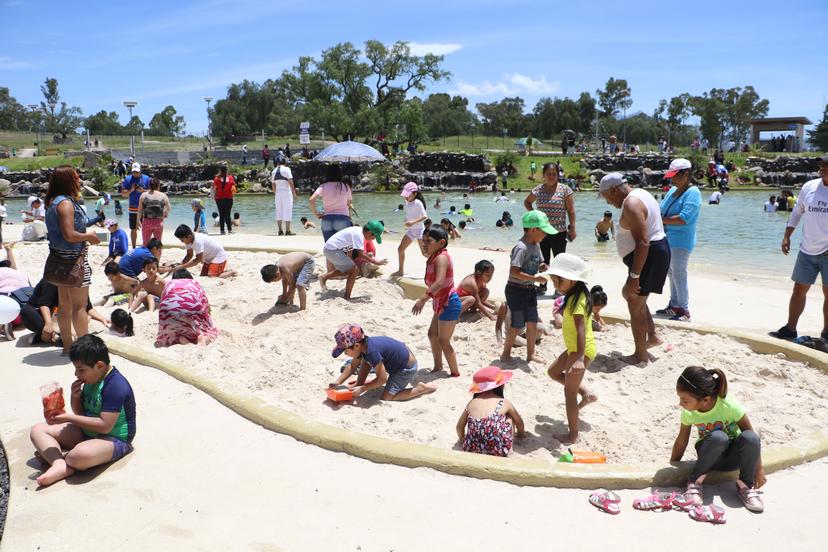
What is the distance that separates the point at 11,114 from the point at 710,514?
10780 cm

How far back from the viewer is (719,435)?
3.65 metres

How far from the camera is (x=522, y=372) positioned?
19.4ft

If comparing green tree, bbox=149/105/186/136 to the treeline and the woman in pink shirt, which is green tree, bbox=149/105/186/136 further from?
the woman in pink shirt

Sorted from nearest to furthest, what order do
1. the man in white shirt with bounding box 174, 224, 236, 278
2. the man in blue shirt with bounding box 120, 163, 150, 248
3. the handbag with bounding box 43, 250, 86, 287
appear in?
the handbag with bounding box 43, 250, 86, 287, the man in white shirt with bounding box 174, 224, 236, 278, the man in blue shirt with bounding box 120, 163, 150, 248

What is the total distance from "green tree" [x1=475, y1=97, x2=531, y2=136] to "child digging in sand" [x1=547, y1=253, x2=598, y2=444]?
264ft

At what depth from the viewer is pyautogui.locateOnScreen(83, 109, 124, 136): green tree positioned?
290 feet

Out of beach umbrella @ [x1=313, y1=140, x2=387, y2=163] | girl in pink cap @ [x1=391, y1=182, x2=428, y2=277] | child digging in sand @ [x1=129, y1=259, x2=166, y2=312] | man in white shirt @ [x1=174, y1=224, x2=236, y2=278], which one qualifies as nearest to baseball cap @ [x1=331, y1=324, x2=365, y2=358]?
child digging in sand @ [x1=129, y1=259, x2=166, y2=312]

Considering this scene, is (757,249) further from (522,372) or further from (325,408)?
(325,408)

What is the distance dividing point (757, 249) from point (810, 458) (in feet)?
46.5

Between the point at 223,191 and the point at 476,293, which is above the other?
the point at 223,191

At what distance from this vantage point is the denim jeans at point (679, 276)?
684 centimetres

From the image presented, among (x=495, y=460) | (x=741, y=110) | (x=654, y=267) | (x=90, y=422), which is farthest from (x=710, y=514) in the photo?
(x=741, y=110)

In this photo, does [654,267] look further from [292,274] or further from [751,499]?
[292,274]

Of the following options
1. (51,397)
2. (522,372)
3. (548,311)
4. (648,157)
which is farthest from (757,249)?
(648,157)
